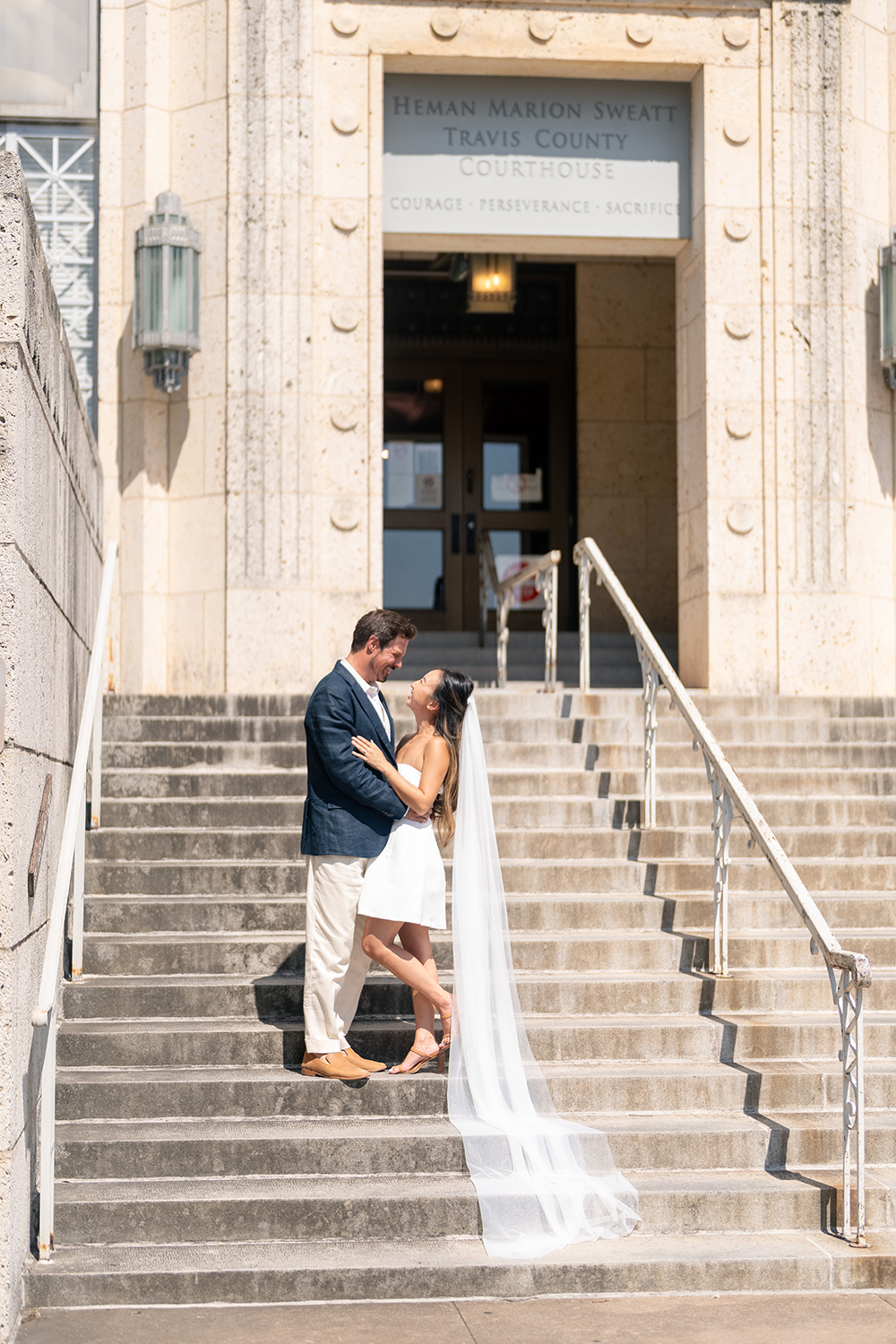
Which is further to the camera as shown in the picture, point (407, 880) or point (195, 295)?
point (195, 295)

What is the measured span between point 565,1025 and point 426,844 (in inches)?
38.0

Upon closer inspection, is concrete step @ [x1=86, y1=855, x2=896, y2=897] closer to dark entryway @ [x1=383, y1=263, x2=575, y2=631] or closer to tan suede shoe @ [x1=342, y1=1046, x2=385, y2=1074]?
tan suede shoe @ [x1=342, y1=1046, x2=385, y2=1074]

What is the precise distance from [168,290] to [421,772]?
5.41 meters

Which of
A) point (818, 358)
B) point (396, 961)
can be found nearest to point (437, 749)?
point (396, 961)

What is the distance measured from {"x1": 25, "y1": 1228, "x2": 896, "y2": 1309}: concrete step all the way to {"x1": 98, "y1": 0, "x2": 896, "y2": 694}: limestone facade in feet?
18.5

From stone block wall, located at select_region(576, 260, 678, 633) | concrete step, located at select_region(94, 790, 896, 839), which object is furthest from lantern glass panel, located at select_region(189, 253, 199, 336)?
stone block wall, located at select_region(576, 260, 678, 633)

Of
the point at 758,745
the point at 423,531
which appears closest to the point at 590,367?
the point at 423,531

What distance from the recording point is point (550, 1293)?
456cm

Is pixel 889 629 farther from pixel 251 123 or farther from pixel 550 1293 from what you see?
pixel 550 1293

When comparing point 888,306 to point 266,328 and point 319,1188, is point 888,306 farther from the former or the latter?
point 319,1188

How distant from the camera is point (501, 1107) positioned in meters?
5.30

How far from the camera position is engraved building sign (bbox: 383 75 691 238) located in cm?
1063

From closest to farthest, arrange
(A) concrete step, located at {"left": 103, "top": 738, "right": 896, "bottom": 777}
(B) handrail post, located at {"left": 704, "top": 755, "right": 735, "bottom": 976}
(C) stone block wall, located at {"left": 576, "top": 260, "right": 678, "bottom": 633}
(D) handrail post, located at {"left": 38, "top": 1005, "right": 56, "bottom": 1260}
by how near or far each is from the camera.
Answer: (D) handrail post, located at {"left": 38, "top": 1005, "right": 56, "bottom": 1260}
(B) handrail post, located at {"left": 704, "top": 755, "right": 735, "bottom": 976}
(A) concrete step, located at {"left": 103, "top": 738, "right": 896, "bottom": 777}
(C) stone block wall, located at {"left": 576, "top": 260, "right": 678, "bottom": 633}

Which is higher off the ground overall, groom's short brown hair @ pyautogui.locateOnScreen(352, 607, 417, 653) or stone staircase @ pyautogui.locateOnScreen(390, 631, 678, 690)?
stone staircase @ pyautogui.locateOnScreen(390, 631, 678, 690)
